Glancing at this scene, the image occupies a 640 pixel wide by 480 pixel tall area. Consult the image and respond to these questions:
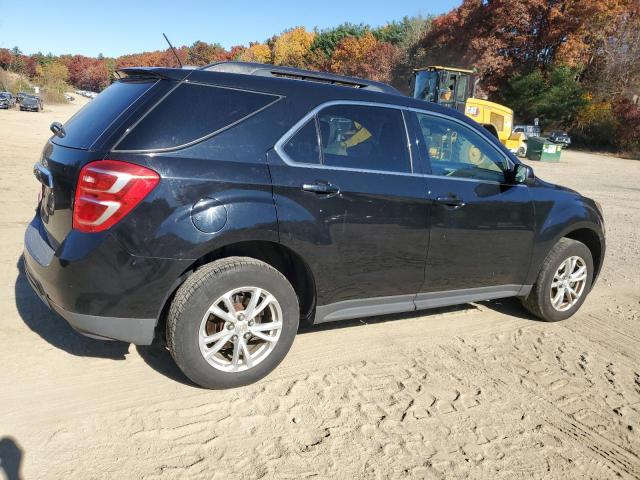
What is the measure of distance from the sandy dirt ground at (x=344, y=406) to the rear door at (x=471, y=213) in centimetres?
57

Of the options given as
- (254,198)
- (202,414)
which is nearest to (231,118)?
(254,198)

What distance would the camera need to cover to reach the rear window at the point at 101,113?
9.82ft

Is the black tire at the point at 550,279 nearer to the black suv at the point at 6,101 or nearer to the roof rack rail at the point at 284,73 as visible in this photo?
the roof rack rail at the point at 284,73

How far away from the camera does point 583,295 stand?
495cm

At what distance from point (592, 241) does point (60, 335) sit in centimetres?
468

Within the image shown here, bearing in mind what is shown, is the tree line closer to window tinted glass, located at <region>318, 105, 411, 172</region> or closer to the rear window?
window tinted glass, located at <region>318, 105, 411, 172</region>

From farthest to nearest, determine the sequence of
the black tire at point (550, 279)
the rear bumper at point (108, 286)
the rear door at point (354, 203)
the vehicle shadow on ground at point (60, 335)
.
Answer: the black tire at point (550, 279) → the vehicle shadow on ground at point (60, 335) → the rear door at point (354, 203) → the rear bumper at point (108, 286)

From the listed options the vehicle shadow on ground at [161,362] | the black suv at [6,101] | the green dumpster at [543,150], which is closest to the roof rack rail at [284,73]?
the vehicle shadow on ground at [161,362]

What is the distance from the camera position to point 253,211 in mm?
3014

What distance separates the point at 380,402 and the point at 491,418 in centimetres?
68

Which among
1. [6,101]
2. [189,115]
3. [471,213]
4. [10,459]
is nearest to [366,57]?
[6,101]

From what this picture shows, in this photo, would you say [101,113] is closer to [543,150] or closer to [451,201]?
[451,201]

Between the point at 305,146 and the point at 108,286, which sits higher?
the point at 305,146

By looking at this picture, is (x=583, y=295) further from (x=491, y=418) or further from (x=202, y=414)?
(x=202, y=414)
